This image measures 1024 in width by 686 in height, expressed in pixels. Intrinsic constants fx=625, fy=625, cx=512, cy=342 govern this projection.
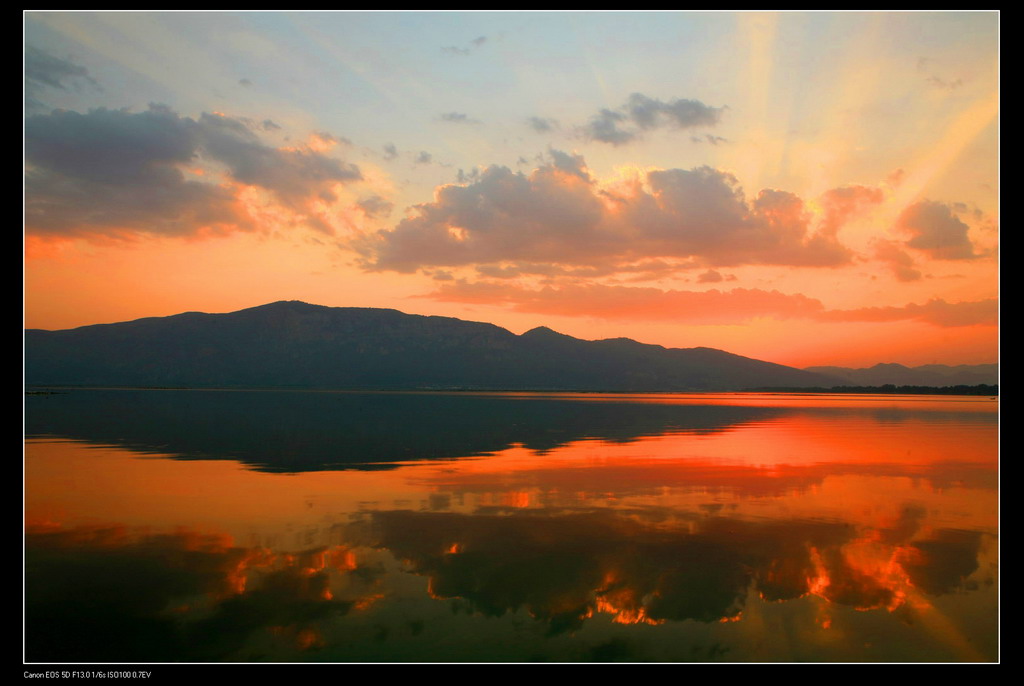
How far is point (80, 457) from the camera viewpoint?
3094 cm

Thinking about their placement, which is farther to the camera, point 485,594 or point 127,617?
point 485,594

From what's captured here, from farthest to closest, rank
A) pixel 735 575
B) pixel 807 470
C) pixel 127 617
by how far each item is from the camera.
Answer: pixel 807 470
pixel 735 575
pixel 127 617

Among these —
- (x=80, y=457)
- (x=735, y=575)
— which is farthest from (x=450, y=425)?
(x=735, y=575)

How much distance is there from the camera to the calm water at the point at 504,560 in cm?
1105

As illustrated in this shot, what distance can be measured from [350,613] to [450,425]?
147 ft

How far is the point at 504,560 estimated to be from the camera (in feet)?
49.3

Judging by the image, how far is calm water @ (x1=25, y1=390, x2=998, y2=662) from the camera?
11.1 m
